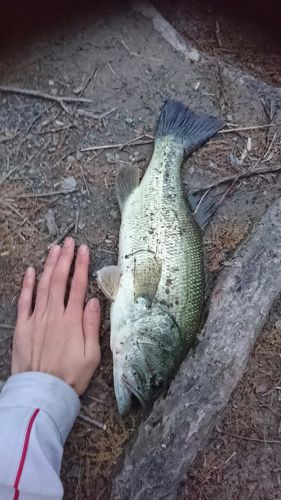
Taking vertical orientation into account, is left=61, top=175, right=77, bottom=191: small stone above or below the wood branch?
above

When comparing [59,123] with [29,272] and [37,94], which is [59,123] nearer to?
[37,94]

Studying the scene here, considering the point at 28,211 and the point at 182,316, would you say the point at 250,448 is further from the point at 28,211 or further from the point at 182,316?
the point at 28,211

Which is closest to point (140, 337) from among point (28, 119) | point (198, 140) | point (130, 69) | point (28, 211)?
point (28, 211)

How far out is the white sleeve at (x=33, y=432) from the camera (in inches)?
92.9

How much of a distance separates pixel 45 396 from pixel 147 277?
73 centimetres

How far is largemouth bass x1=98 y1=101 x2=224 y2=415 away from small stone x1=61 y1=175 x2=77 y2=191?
0.95 feet

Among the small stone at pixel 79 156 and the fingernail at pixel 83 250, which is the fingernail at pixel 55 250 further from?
the small stone at pixel 79 156

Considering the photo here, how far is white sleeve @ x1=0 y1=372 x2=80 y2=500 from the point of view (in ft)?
7.74

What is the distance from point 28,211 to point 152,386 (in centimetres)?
121

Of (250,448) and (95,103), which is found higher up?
(95,103)

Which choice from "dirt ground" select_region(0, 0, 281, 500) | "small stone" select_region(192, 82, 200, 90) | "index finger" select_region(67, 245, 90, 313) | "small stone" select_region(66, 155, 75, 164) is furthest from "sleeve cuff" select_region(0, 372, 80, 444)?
"small stone" select_region(192, 82, 200, 90)

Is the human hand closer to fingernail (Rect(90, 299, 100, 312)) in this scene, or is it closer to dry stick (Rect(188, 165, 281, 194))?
fingernail (Rect(90, 299, 100, 312))

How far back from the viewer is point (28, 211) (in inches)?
129

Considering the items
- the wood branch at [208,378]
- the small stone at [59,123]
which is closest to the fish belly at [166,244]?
the wood branch at [208,378]
